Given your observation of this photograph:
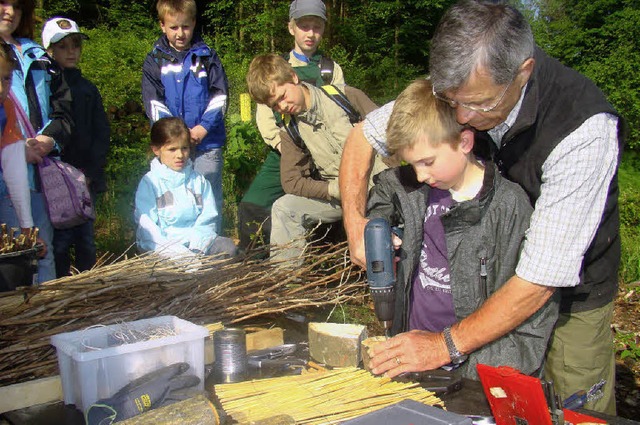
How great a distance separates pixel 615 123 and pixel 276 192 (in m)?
3.71

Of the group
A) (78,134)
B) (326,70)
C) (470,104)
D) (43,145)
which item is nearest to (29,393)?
(470,104)

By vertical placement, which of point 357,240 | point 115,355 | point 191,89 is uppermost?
point 191,89

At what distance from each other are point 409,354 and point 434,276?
44 cm

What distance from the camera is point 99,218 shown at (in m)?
7.25

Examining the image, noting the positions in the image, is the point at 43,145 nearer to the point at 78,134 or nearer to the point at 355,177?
the point at 78,134

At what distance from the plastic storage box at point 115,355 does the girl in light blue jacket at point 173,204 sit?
2.32 metres

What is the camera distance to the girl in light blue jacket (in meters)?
4.84

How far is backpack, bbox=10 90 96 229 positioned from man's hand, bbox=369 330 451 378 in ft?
9.81

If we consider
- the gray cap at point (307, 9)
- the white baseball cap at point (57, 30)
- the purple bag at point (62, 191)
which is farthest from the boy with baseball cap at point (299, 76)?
the white baseball cap at point (57, 30)

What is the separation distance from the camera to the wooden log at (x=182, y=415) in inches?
74.1

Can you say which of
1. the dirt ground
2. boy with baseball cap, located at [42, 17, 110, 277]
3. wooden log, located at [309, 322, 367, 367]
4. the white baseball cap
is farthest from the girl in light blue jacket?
the dirt ground

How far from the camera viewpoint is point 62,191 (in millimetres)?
4516

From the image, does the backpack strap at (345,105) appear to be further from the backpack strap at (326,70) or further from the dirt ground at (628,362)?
the dirt ground at (628,362)

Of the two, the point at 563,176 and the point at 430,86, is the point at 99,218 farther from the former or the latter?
the point at 563,176
